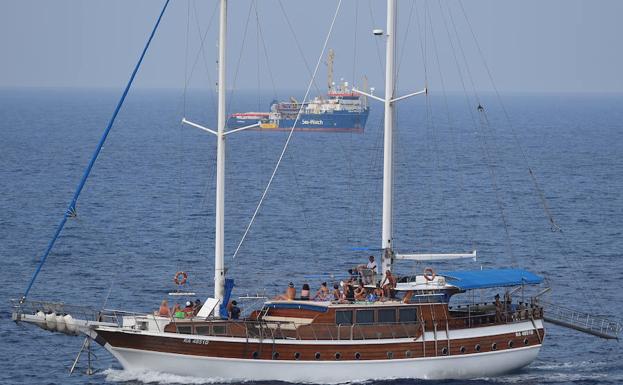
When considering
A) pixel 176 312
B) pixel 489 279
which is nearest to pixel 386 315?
pixel 489 279

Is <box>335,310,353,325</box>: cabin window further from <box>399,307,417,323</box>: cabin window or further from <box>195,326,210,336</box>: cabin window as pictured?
<box>195,326,210,336</box>: cabin window

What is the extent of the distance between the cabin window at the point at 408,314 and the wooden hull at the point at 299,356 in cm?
85

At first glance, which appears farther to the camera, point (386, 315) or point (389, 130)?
point (389, 130)

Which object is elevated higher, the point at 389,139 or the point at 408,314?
the point at 389,139

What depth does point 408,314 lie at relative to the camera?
49.6 meters

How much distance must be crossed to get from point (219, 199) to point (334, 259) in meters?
28.4

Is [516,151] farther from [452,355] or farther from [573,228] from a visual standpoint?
[452,355]

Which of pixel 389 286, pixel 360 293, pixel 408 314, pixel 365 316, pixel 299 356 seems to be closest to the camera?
pixel 299 356

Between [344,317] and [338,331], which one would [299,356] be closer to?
[338,331]

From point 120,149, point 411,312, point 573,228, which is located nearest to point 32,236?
point 573,228

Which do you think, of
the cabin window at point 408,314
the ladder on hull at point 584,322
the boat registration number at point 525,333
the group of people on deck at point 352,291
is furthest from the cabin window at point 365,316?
the ladder on hull at point 584,322

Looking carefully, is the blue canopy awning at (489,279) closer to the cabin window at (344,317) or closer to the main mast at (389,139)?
the main mast at (389,139)

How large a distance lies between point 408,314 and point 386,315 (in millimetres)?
883

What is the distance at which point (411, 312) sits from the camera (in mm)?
49688
